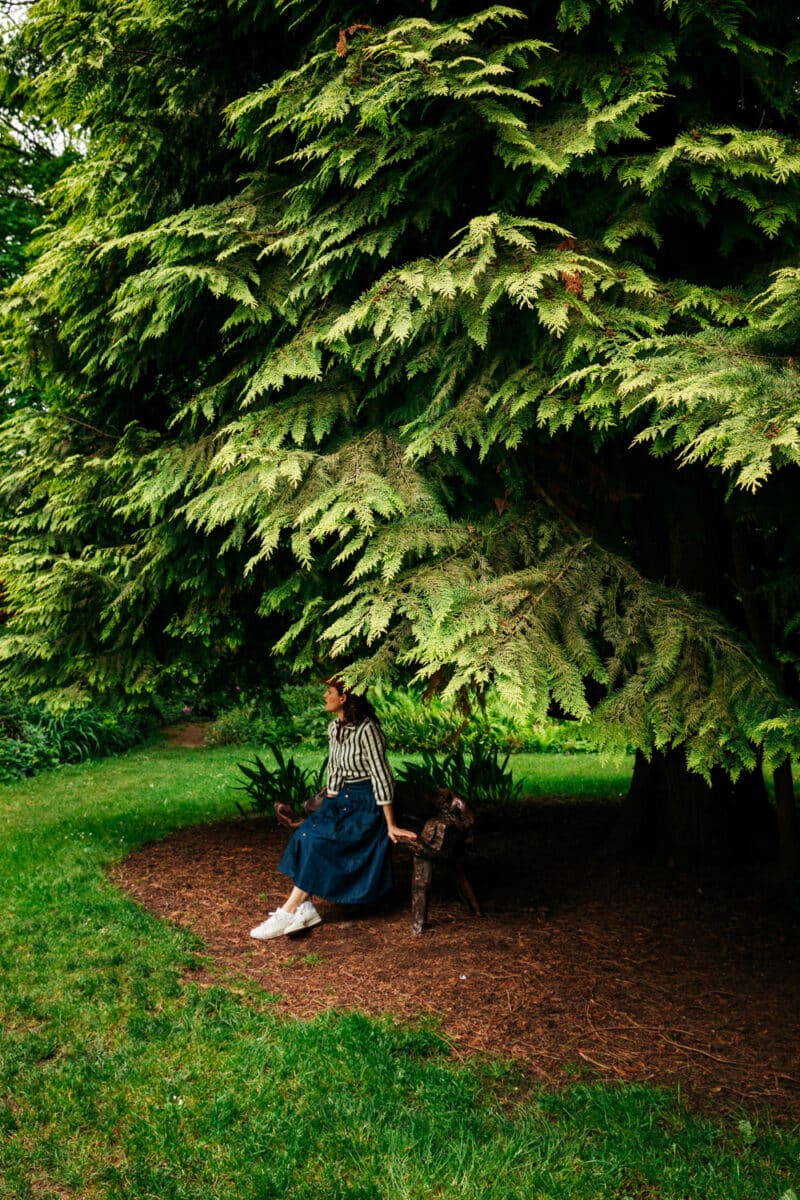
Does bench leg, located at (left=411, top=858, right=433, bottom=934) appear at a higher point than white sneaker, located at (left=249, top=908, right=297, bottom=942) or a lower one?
higher

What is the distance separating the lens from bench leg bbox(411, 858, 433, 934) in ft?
17.3

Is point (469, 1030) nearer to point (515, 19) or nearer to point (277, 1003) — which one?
point (277, 1003)

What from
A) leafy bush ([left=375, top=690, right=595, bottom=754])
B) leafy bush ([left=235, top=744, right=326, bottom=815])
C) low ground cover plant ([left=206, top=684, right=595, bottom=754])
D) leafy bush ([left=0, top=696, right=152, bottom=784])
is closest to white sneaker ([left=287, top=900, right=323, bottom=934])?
leafy bush ([left=235, top=744, right=326, bottom=815])

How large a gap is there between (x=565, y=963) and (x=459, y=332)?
127 inches

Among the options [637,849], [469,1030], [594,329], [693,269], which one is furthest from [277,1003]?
[693,269]

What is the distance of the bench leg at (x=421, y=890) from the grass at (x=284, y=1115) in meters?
0.67

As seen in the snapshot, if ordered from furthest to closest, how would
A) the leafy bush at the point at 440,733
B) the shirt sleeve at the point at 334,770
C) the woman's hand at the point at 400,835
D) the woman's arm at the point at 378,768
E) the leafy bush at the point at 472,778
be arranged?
the leafy bush at the point at 440,733 → the leafy bush at the point at 472,778 → the shirt sleeve at the point at 334,770 → the woman's arm at the point at 378,768 → the woman's hand at the point at 400,835

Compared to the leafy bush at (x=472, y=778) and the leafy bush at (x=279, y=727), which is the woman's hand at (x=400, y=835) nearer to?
the leafy bush at (x=472, y=778)

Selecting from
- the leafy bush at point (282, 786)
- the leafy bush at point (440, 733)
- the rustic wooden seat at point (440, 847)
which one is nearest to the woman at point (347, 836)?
the rustic wooden seat at point (440, 847)

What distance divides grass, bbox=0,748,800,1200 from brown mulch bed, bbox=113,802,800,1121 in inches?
8.1

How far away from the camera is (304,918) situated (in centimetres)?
543

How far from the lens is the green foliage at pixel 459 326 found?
11.6 ft

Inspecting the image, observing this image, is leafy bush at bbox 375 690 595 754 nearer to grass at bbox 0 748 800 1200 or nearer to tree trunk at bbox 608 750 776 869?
tree trunk at bbox 608 750 776 869

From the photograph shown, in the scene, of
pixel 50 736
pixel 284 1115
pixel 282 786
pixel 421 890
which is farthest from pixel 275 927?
pixel 50 736
